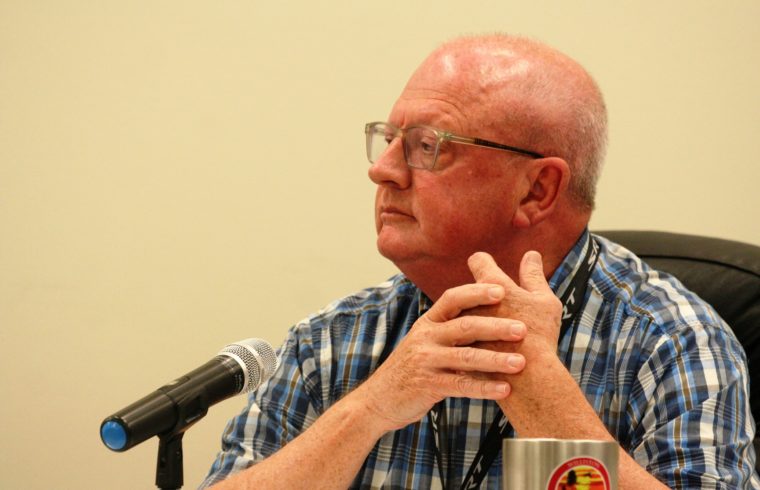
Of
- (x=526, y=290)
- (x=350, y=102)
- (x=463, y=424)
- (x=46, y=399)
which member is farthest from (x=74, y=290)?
(x=526, y=290)

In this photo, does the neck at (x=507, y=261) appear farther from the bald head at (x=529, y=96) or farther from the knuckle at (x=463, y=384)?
the knuckle at (x=463, y=384)

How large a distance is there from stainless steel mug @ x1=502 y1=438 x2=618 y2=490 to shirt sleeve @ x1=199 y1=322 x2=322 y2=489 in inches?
35.6

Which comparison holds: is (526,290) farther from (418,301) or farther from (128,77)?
(128,77)

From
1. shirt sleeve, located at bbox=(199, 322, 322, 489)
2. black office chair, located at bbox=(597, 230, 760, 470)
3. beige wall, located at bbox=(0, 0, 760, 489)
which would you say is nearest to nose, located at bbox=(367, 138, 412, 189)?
shirt sleeve, located at bbox=(199, 322, 322, 489)

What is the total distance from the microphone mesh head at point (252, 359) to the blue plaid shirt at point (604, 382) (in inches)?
17.7

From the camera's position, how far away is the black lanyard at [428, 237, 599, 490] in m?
1.57

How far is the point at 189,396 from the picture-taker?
44.2 inches

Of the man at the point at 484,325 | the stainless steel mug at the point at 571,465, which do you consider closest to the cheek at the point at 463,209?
the man at the point at 484,325

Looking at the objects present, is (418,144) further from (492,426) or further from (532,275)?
(492,426)

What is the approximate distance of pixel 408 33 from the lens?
2670 millimetres

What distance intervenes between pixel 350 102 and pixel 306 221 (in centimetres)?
39

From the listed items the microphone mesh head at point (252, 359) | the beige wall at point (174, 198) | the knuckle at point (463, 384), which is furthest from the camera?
the beige wall at point (174, 198)

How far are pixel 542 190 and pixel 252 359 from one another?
0.71m

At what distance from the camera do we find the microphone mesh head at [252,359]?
4.02 feet
